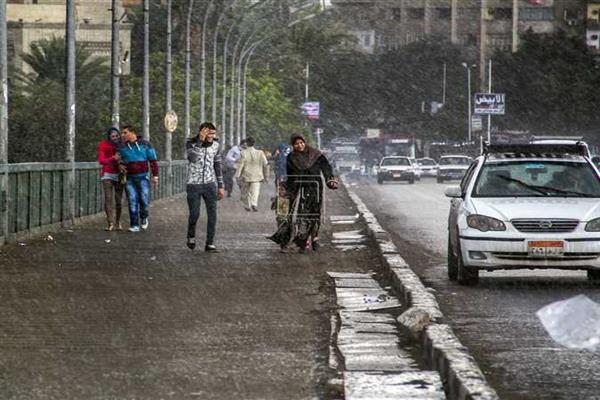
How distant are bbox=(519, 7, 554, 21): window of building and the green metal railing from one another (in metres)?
140

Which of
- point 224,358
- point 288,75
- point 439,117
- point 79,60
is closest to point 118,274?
point 224,358

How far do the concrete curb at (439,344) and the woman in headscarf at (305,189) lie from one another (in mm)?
5069

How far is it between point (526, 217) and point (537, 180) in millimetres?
1446

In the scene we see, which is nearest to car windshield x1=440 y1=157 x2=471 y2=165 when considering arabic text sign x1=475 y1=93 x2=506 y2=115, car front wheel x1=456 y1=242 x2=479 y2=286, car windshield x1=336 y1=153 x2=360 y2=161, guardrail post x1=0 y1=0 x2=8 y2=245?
car windshield x1=336 y1=153 x2=360 y2=161

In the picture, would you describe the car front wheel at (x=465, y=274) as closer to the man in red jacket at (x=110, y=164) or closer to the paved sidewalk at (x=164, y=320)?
the paved sidewalk at (x=164, y=320)

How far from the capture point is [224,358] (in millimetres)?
11055

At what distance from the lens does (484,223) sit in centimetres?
1730

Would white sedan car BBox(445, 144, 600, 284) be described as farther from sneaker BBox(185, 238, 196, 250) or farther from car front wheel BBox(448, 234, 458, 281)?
sneaker BBox(185, 238, 196, 250)

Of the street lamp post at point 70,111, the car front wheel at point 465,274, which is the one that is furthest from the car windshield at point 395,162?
the car front wheel at point 465,274

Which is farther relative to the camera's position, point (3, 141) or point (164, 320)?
point (3, 141)

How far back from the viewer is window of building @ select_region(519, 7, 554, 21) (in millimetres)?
169500

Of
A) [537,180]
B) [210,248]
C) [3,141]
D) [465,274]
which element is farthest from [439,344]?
[3,141]

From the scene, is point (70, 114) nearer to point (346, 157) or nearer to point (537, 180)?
point (537, 180)

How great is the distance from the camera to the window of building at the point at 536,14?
170 meters
